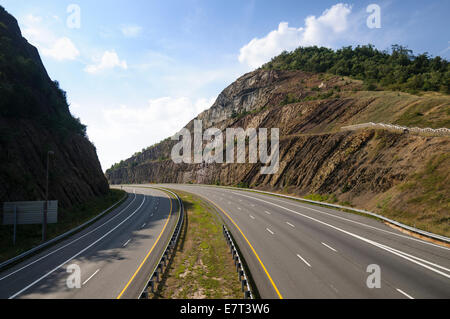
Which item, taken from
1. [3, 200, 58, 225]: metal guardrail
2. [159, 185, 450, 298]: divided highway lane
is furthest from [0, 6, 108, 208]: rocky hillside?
[159, 185, 450, 298]: divided highway lane

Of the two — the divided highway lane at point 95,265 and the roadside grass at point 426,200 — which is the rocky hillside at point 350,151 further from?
the divided highway lane at point 95,265

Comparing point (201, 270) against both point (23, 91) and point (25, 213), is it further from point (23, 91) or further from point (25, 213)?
point (23, 91)

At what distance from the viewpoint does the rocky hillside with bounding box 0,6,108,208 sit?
22.5 m

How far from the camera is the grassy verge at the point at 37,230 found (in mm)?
16625

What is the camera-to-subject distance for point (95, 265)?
13.2m

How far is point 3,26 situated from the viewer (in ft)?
112

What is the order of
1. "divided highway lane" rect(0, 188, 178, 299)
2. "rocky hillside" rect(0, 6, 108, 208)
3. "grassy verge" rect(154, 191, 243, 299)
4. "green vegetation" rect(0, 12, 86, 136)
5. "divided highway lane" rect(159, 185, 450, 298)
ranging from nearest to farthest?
"divided highway lane" rect(159, 185, 450, 298) < "grassy verge" rect(154, 191, 243, 299) < "divided highway lane" rect(0, 188, 178, 299) < "rocky hillside" rect(0, 6, 108, 208) < "green vegetation" rect(0, 12, 86, 136)

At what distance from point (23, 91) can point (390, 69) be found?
9085 centimetres

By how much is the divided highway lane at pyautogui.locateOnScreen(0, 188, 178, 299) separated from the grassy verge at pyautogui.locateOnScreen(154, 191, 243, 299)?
4.36ft

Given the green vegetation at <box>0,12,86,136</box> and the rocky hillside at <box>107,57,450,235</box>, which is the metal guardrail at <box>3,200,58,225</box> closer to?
the green vegetation at <box>0,12,86,136</box>

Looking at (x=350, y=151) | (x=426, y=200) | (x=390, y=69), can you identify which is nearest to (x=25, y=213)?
(x=426, y=200)

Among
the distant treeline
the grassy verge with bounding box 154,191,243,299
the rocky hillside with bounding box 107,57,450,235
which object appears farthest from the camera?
the distant treeline
